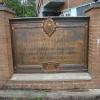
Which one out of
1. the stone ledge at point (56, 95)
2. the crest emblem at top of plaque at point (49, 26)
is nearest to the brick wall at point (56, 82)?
the stone ledge at point (56, 95)

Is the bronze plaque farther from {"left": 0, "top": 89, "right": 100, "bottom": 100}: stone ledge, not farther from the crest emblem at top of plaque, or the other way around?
{"left": 0, "top": 89, "right": 100, "bottom": 100}: stone ledge

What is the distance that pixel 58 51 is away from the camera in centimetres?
623

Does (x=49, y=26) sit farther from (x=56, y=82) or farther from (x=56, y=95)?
(x=56, y=95)

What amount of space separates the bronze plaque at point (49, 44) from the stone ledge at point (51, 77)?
13cm

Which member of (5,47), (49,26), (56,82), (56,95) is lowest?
(56,95)

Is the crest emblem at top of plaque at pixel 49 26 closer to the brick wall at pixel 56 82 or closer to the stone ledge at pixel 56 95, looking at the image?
the brick wall at pixel 56 82

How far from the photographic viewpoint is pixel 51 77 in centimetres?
612

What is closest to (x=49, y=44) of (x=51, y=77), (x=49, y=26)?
(x=49, y=26)

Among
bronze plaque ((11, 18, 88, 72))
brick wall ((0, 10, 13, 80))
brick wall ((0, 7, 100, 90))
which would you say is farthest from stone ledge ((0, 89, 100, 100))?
bronze plaque ((11, 18, 88, 72))

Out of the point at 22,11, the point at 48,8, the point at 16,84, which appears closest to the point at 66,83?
the point at 16,84

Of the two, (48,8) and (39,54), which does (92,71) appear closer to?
(39,54)

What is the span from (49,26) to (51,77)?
122 centimetres

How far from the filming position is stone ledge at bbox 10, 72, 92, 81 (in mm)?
6028

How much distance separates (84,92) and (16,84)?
162 centimetres
